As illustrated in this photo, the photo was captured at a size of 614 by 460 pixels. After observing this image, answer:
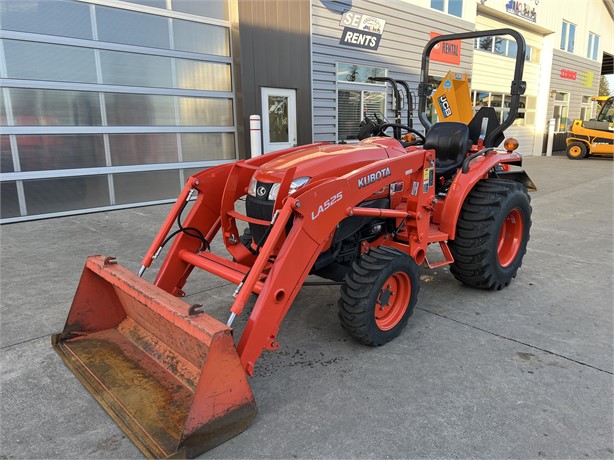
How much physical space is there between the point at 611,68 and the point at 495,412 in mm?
28790

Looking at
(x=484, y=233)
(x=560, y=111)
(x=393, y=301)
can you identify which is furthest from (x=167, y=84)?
(x=560, y=111)

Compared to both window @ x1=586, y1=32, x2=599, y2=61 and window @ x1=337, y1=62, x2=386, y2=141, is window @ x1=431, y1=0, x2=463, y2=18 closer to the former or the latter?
window @ x1=337, y1=62, x2=386, y2=141

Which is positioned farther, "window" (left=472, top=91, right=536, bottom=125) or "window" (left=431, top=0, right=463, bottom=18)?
"window" (left=472, top=91, right=536, bottom=125)

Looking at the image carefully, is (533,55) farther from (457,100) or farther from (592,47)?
(457,100)

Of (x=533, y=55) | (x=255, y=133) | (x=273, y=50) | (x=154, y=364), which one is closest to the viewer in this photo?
(x=154, y=364)

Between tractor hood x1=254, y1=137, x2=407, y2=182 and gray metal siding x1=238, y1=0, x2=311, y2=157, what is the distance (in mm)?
5273

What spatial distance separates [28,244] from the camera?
17.5 feet

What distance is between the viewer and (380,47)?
10.7m

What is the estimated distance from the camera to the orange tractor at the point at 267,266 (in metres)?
2.08

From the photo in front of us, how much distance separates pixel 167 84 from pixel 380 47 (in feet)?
18.1

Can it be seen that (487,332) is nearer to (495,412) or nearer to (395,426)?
(495,412)

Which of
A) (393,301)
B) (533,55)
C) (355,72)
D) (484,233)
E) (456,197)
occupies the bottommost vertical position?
(393,301)

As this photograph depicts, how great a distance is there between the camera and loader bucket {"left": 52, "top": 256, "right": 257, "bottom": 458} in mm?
1958

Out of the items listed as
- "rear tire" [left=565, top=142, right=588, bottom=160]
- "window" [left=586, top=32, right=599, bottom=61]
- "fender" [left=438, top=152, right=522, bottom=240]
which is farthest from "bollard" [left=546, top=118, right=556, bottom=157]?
"fender" [left=438, top=152, right=522, bottom=240]
